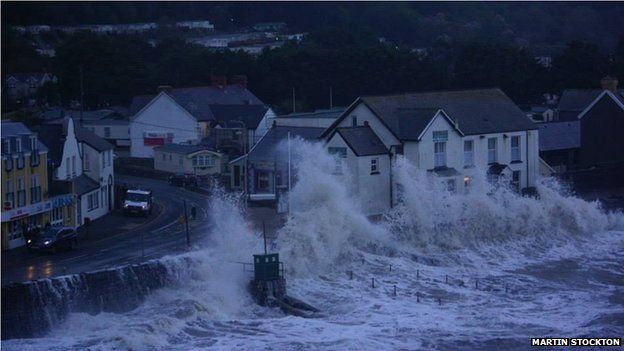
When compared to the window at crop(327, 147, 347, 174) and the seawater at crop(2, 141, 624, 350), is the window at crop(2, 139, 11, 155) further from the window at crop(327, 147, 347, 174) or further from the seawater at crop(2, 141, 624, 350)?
the window at crop(327, 147, 347, 174)

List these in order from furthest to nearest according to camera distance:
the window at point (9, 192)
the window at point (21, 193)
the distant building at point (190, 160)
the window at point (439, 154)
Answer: the distant building at point (190, 160) < the window at point (439, 154) < the window at point (21, 193) < the window at point (9, 192)

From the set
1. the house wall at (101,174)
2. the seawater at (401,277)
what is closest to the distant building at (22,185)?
the house wall at (101,174)

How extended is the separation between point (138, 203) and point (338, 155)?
411 cm

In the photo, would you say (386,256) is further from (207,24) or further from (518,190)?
(207,24)

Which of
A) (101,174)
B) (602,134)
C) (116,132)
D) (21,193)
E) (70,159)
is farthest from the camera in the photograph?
(116,132)

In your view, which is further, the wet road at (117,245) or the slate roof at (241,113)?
the slate roof at (241,113)

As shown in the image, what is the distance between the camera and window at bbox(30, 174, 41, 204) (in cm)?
1822

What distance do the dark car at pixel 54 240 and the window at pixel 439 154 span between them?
27.7 feet

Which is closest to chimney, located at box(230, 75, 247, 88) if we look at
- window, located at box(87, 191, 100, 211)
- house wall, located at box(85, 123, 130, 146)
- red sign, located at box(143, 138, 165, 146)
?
house wall, located at box(85, 123, 130, 146)

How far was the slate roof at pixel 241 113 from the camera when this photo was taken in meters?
28.7

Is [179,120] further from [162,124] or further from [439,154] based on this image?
[439,154]

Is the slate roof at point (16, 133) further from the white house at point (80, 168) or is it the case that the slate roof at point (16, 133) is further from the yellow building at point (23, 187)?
the white house at point (80, 168)

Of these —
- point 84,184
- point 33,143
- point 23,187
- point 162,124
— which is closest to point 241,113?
point 162,124

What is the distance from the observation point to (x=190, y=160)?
25.8 meters
